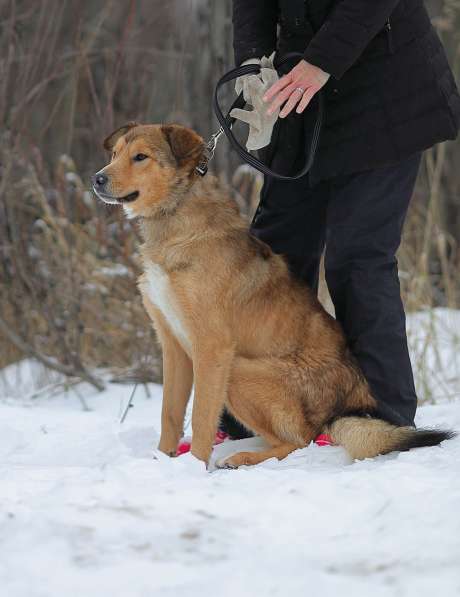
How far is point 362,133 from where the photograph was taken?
10.3 feet

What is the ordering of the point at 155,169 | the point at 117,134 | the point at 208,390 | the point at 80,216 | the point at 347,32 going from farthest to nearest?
the point at 80,216
the point at 117,134
the point at 155,169
the point at 208,390
the point at 347,32

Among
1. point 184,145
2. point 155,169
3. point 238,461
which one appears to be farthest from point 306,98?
point 238,461

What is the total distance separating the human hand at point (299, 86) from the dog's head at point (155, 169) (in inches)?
16.4

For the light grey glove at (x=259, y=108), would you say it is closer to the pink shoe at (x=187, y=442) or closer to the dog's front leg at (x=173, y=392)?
the dog's front leg at (x=173, y=392)

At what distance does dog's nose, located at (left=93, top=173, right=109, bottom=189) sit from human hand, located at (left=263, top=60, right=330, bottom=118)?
0.74m

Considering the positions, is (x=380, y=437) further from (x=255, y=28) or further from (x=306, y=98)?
(x=255, y=28)

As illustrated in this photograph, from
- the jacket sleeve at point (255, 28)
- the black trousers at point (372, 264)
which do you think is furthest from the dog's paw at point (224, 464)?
the jacket sleeve at point (255, 28)

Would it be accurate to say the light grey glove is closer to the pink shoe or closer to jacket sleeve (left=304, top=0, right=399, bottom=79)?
jacket sleeve (left=304, top=0, right=399, bottom=79)

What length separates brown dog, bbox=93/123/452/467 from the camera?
10.5ft

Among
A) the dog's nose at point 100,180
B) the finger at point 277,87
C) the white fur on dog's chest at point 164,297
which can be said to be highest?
the finger at point 277,87

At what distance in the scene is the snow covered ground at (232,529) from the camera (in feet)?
5.90

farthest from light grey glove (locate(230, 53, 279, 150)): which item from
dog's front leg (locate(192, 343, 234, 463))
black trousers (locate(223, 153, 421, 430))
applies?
dog's front leg (locate(192, 343, 234, 463))

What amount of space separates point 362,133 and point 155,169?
0.86 meters

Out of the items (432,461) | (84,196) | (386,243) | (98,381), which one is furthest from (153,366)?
(432,461)
